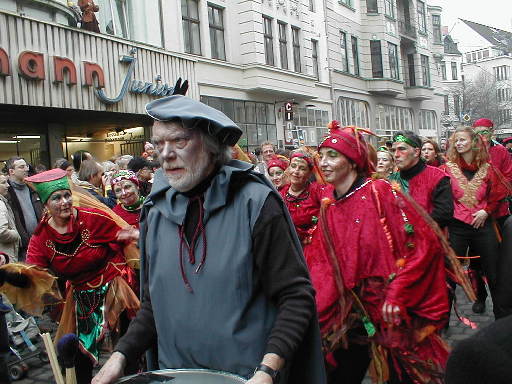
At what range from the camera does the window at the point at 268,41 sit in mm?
20497

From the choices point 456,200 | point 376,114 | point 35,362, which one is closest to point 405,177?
point 456,200

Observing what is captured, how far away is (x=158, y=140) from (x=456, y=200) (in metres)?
4.26

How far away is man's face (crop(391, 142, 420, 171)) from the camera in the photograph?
497 cm

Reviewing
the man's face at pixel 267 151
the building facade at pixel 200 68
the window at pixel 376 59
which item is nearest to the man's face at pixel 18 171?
the man's face at pixel 267 151

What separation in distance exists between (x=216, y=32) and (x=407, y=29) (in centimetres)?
2000

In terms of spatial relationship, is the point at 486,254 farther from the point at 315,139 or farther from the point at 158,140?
the point at 315,139

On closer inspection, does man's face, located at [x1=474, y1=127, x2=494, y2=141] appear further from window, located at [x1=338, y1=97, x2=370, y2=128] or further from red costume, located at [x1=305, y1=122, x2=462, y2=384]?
window, located at [x1=338, y1=97, x2=370, y2=128]

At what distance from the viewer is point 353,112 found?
28.3m

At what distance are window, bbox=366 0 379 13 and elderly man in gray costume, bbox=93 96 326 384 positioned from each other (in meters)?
30.7

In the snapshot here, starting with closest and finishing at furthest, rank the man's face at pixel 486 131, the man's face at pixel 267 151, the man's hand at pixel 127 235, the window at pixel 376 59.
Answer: the man's hand at pixel 127 235 → the man's face at pixel 486 131 → the man's face at pixel 267 151 → the window at pixel 376 59

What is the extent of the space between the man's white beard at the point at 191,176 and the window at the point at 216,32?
1707 cm

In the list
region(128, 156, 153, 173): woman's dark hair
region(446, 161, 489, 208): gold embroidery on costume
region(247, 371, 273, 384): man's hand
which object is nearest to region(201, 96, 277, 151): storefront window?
region(128, 156, 153, 173): woman's dark hair

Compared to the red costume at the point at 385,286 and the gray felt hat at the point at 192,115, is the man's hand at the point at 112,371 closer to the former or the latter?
the gray felt hat at the point at 192,115

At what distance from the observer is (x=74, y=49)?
1277 cm
